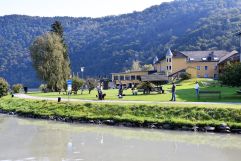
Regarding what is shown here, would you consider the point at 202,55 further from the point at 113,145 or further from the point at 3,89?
the point at 113,145

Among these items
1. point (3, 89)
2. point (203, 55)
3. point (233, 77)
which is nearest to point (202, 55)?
point (203, 55)

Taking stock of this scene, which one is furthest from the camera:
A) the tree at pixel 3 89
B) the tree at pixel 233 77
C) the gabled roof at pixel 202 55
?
the gabled roof at pixel 202 55

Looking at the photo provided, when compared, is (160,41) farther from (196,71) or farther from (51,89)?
(51,89)

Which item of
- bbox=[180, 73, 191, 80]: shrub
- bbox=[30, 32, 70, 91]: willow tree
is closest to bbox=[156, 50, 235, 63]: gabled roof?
bbox=[180, 73, 191, 80]: shrub

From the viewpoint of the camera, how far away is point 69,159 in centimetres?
2036

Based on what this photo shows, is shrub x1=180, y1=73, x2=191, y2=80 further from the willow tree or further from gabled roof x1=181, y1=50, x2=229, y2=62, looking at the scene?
the willow tree

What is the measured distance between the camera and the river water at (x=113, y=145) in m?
21.0

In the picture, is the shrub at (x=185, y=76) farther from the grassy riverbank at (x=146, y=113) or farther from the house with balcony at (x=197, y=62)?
the grassy riverbank at (x=146, y=113)

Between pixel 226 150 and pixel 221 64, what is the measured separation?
7546 centimetres

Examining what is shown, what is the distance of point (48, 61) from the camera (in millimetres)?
84062

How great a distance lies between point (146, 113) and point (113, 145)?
1138cm

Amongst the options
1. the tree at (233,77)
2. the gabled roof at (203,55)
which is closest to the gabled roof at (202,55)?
the gabled roof at (203,55)

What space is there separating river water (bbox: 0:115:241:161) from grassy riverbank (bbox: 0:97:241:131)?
1.97 meters

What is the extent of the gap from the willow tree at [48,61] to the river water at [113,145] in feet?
169
